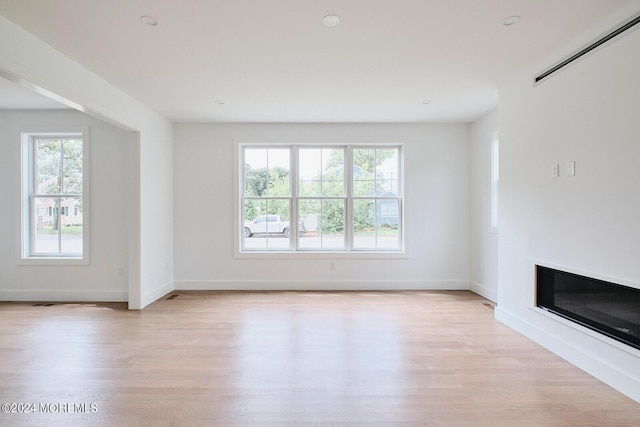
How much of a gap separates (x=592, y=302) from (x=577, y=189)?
0.90 metres

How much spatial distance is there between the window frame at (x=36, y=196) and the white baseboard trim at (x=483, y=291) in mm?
5631

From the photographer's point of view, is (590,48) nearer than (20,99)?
Yes

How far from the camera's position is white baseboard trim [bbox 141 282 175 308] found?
167 inches

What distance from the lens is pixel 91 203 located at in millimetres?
4492

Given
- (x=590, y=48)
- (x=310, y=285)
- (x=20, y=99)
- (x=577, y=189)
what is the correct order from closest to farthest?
(x=590, y=48), (x=577, y=189), (x=20, y=99), (x=310, y=285)

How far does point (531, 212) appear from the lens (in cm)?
315

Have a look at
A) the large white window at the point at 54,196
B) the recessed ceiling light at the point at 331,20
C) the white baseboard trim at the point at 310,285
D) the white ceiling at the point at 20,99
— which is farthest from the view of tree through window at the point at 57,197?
the recessed ceiling light at the point at 331,20

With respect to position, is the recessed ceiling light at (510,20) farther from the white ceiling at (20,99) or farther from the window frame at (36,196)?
the window frame at (36,196)

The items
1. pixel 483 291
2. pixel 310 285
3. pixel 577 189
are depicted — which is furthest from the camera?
pixel 310 285

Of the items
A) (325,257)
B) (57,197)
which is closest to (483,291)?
(325,257)

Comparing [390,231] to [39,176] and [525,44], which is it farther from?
[39,176]

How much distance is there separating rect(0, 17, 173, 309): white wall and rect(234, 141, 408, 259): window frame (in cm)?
104

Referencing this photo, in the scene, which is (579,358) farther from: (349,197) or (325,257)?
(349,197)

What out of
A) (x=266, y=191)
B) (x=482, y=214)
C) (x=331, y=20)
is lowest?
(x=482, y=214)
